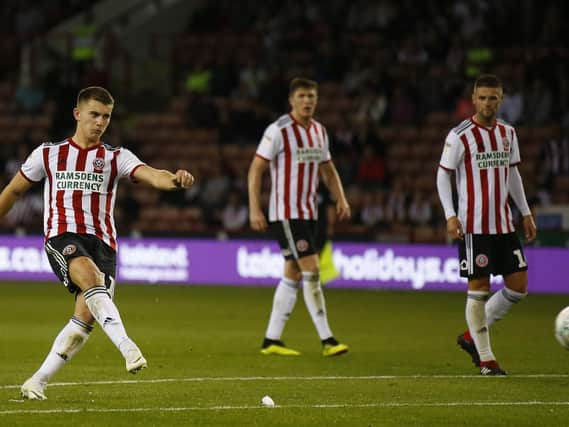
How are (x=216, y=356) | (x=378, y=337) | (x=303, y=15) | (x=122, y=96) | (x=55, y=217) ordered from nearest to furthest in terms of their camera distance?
(x=55, y=217), (x=216, y=356), (x=378, y=337), (x=303, y=15), (x=122, y=96)

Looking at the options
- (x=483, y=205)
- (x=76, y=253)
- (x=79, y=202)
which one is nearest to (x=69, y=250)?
(x=76, y=253)

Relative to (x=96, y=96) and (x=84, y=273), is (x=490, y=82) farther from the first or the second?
(x=84, y=273)

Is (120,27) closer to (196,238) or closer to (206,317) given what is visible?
(196,238)

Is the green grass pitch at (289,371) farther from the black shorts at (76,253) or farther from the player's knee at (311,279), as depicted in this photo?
the black shorts at (76,253)

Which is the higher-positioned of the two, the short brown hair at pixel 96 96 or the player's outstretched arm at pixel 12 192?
the short brown hair at pixel 96 96

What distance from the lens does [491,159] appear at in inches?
392

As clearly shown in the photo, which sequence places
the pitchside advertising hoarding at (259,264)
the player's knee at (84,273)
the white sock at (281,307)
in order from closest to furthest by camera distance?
the player's knee at (84,273) < the white sock at (281,307) < the pitchside advertising hoarding at (259,264)

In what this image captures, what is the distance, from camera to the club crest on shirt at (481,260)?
9.86m

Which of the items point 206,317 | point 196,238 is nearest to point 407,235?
point 196,238

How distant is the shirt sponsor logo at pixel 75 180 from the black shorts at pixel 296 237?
3.44 meters

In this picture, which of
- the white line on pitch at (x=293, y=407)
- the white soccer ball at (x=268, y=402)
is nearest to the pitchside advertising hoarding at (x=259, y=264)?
the white line on pitch at (x=293, y=407)

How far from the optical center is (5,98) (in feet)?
90.5

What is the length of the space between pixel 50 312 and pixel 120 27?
14.5m

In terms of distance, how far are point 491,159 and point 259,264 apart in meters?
10.1
